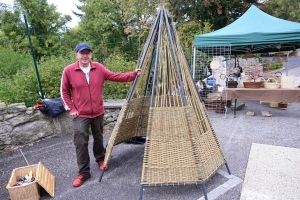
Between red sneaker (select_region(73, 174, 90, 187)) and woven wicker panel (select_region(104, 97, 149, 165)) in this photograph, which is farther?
woven wicker panel (select_region(104, 97, 149, 165))

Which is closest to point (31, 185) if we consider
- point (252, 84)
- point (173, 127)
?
point (173, 127)

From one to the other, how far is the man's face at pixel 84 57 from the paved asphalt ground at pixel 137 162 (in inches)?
57.3

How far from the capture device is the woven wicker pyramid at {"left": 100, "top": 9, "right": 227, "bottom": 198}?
219cm

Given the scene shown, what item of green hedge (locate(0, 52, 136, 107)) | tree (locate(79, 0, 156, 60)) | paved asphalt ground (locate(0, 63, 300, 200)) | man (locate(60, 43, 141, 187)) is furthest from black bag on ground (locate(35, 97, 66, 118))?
tree (locate(79, 0, 156, 60))

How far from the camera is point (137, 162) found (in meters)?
3.10

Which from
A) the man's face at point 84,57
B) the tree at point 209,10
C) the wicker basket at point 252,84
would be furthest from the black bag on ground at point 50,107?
the tree at point 209,10

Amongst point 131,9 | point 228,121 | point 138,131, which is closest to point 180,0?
point 131,9

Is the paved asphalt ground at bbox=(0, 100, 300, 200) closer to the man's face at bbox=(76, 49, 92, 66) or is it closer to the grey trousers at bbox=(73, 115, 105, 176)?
the grey trousers at bbox=(73, 115, 105, 176)

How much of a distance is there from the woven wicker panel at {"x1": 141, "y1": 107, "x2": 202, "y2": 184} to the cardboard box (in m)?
1.12

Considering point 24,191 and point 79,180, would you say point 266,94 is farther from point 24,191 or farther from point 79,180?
point 24,191

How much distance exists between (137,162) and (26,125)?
220 centimetres

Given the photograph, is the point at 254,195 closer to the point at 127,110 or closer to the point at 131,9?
the point at 127,110

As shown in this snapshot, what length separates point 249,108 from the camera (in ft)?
19.7

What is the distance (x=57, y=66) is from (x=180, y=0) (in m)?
8.84
